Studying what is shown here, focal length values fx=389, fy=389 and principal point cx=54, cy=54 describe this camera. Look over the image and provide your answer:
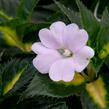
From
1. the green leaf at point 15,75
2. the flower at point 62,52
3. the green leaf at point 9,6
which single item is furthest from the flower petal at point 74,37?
the green leaf at point 9,6

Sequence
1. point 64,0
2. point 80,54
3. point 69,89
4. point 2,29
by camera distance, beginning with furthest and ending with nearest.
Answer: point 64,0 → point 2,29 → point 69,89 → point 80,54

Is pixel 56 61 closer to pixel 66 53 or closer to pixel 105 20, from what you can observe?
pixel 66 53

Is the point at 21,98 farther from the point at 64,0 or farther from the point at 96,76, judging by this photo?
the point at 64,0

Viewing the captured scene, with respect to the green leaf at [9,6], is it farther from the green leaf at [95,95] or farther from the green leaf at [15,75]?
the green leaf at [95,95]

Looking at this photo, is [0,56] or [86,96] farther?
[0,56]

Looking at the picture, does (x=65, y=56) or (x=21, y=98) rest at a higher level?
(x=65, y=56)

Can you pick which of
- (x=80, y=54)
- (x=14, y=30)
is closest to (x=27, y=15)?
(x=14, y=30)

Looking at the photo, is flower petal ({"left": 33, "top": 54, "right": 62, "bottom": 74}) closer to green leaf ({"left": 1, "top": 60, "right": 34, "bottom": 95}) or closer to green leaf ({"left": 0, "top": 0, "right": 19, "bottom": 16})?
green leaf ({"left": 1, "top": 60, "right": 34, "bottom": 95})
